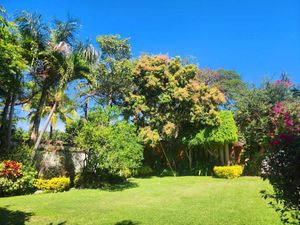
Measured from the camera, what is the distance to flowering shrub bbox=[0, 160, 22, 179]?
13.8 meters

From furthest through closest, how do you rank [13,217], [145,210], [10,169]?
[10,169]
[145,210]
[13,217]

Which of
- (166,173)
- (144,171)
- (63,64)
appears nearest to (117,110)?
(63,64)

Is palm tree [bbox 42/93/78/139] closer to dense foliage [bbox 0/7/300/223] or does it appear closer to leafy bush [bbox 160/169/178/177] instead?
dense foliage [bbox 0/7/300/223]

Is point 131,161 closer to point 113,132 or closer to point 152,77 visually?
point 113,132

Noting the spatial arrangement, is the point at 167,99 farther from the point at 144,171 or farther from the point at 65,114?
the point at 65,114

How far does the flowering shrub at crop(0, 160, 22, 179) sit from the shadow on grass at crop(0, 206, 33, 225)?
410 cm

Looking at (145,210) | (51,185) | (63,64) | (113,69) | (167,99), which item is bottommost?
(145,210)

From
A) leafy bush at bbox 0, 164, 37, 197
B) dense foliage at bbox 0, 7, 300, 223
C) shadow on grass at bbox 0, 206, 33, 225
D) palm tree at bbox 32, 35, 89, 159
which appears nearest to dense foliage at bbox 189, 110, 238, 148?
dense foliage at bbox 0, 7, 300, 223

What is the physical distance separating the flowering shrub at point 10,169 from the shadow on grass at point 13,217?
4.10m

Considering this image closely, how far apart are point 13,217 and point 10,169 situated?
554cm

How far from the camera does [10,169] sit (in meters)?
14.0

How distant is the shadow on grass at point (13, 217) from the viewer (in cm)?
843

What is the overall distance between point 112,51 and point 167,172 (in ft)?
37.2

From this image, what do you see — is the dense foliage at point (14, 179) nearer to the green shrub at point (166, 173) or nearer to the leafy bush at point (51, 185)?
the leafy bush at point (51, 185)
